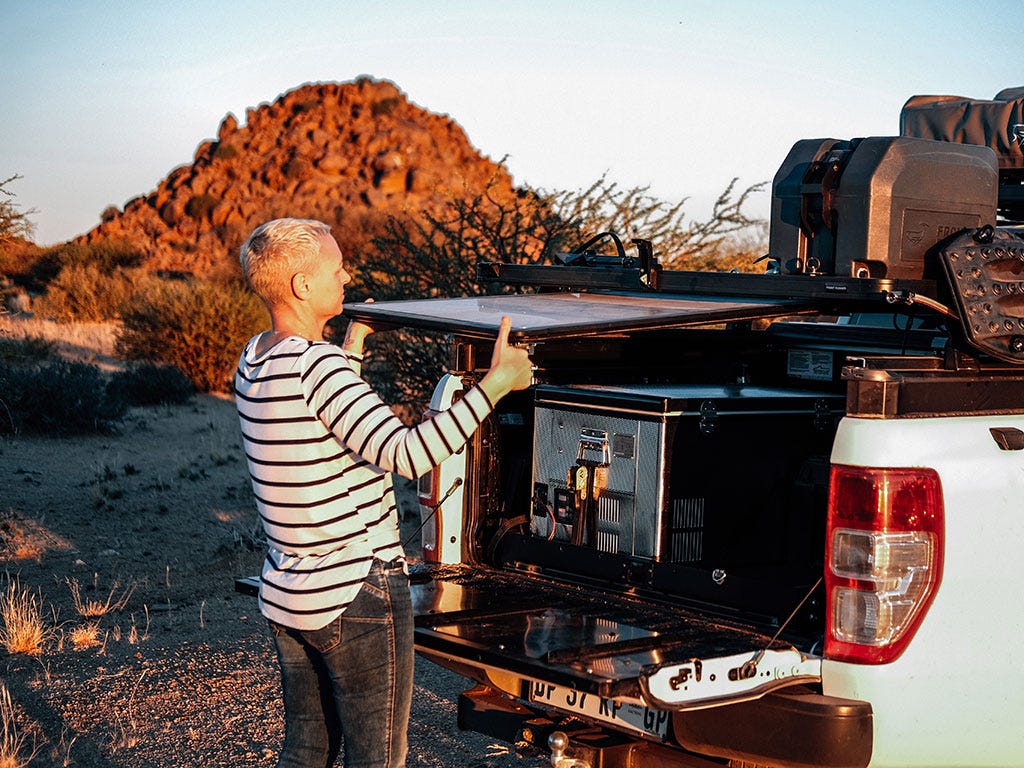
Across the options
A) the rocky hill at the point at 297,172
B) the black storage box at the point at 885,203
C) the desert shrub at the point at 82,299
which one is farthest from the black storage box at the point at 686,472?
the rocky hill at the point at 297,172

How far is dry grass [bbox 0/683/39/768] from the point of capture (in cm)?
517

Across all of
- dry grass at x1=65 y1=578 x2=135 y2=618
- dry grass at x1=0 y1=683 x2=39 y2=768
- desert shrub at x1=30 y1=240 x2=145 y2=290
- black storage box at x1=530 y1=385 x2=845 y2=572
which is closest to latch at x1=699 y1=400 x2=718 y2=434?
black storage box at x1=530 y1=385 x2=845 y2=572

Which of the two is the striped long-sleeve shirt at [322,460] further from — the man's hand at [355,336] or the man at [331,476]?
the man's hand at [355,336]

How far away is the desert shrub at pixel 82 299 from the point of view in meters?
30.3

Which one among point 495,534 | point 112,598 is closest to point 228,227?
point 112,598

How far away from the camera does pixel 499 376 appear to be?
3367mm

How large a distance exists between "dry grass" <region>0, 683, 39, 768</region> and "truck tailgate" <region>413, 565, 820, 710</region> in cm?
187

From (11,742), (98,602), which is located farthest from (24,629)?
(11,742)

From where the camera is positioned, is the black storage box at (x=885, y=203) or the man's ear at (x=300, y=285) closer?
the man's ear at (x=300, y=285)

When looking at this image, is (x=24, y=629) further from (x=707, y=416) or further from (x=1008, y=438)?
(x=1008, y=438)

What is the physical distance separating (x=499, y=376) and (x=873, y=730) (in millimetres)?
1295

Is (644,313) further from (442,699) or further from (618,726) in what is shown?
(442,699)

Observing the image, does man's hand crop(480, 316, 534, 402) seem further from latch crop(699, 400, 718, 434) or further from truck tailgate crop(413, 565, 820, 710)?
latch crop(699, 400, 718, 434)

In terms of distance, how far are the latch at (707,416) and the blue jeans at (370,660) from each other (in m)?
1.29
